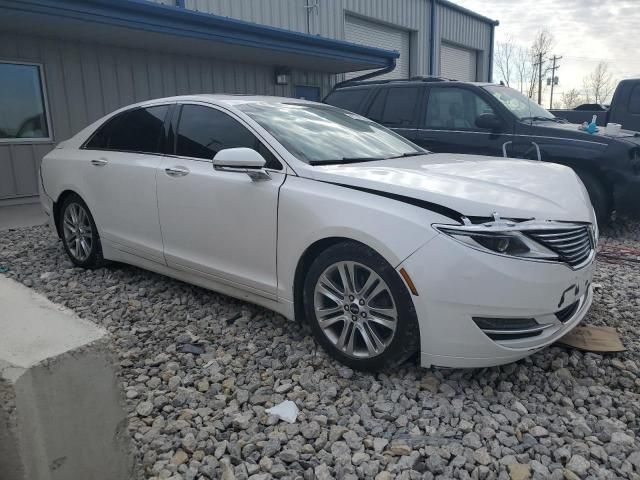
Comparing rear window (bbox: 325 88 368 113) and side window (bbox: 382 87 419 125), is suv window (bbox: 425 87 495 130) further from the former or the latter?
rear window (bbox: 325 88 368 113)

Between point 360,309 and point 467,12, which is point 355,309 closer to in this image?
point 360,309

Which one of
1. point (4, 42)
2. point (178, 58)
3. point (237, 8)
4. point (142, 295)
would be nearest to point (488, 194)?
point (142, 295)

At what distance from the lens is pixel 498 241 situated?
8.39 feet

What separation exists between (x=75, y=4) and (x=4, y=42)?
175 cm

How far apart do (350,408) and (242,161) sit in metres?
1.52

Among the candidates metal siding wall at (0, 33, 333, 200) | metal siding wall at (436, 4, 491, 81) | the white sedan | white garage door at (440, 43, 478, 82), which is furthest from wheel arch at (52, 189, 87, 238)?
white garage door at (440, 43, 478, 82)

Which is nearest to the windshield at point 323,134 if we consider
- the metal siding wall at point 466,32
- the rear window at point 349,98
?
the rear window at point 349,98

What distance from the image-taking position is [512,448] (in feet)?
7.76

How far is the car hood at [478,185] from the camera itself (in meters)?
2.66

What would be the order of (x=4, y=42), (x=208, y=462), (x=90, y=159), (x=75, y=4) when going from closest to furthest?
(x=208, y=462)
(x=90, y=159)
(x=75, y=4)
(x=4, y=42)

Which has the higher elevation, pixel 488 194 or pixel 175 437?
pixel 488 194

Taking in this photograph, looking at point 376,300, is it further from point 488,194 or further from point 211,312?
point 211,312

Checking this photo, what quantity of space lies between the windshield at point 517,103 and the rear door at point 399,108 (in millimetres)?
965

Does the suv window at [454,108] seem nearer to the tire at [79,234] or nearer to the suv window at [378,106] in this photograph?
the suv window at [378,106]
